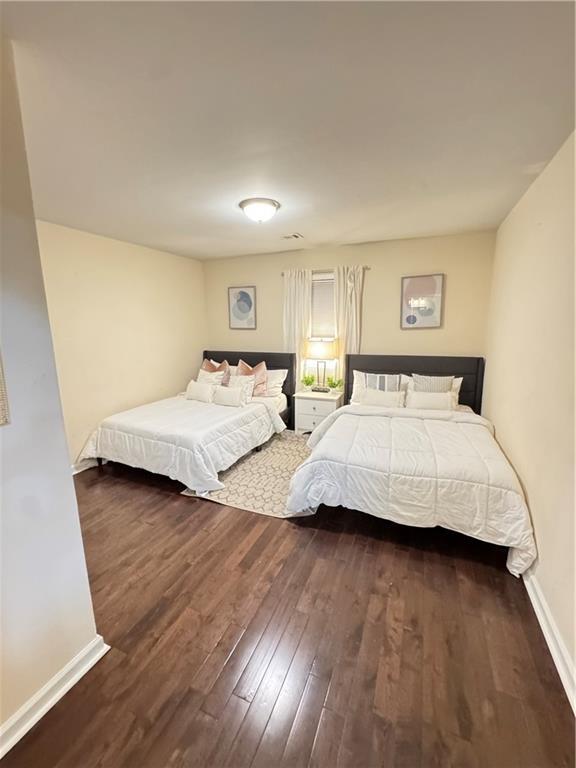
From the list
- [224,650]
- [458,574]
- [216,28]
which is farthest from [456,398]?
[216,28]

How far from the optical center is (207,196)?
8.01ft

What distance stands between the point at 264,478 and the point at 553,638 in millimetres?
2235

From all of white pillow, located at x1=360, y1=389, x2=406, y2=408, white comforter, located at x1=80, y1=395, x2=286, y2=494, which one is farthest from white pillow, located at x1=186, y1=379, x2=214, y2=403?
white pillow, located at x1=360, y1=389, x2=406, y2=408

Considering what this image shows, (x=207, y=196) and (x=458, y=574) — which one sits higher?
(x=207, y=196)

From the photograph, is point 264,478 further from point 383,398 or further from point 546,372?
point 546,372

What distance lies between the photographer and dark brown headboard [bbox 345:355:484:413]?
3674 millimetres

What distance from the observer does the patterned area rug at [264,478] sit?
9.00 feet

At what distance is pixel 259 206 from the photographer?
98.8 inches

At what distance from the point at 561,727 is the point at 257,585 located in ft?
4.60

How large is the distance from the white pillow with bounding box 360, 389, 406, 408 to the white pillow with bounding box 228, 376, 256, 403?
1392 mm

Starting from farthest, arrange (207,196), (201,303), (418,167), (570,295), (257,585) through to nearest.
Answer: (201,303)
(207,196)
(418,167)
(257,585)
(570,295)

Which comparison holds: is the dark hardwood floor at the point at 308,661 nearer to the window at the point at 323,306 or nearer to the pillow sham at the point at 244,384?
the pillow sham at the point at 244,384

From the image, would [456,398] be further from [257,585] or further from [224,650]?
[224,650]

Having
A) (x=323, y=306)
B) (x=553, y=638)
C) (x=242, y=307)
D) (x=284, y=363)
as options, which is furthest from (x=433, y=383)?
(x=242, y=307)
